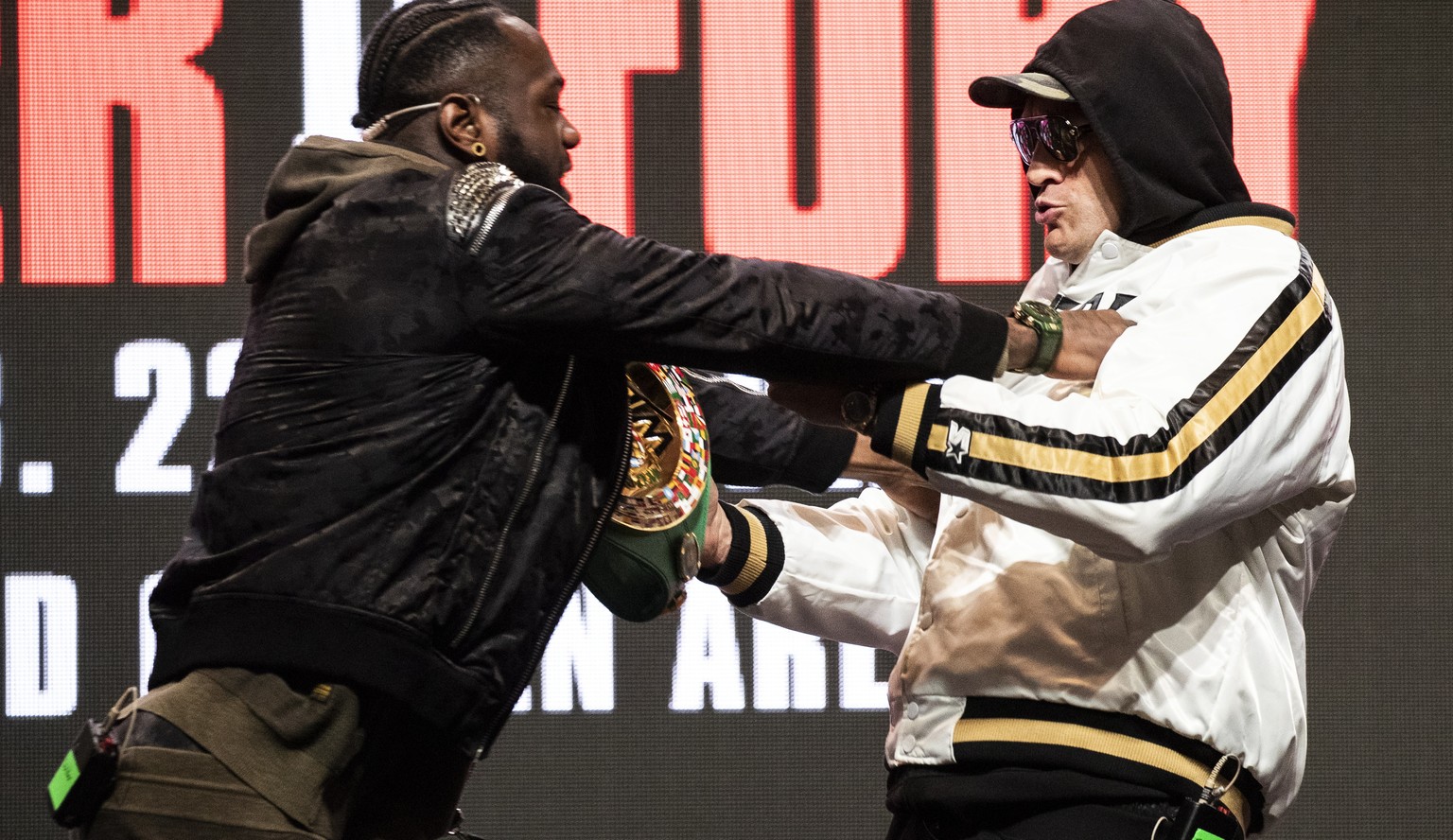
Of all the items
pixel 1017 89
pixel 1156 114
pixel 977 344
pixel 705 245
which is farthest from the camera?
pixel 705 245

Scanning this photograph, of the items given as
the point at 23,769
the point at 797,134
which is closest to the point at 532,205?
the point at 797,134

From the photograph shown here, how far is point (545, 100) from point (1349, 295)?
2.12m

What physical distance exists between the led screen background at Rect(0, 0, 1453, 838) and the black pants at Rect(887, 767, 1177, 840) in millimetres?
1354

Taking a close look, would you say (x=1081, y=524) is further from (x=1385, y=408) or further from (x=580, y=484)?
(x=1385, y=408)

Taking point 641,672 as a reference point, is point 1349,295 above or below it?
above

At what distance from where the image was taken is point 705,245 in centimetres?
309

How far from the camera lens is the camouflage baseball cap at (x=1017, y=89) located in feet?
5.82

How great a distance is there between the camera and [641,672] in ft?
10.0

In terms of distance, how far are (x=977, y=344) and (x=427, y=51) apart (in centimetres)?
63

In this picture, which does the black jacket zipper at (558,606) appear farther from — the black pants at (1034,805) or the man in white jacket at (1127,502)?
the black pants at (1034,805)

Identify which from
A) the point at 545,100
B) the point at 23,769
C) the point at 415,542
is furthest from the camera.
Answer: the point at 23,769

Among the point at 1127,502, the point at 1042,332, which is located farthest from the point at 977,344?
the point at 1127,502

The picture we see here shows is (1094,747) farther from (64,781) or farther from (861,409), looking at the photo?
(64,781)

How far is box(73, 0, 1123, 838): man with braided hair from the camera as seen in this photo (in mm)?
1329
